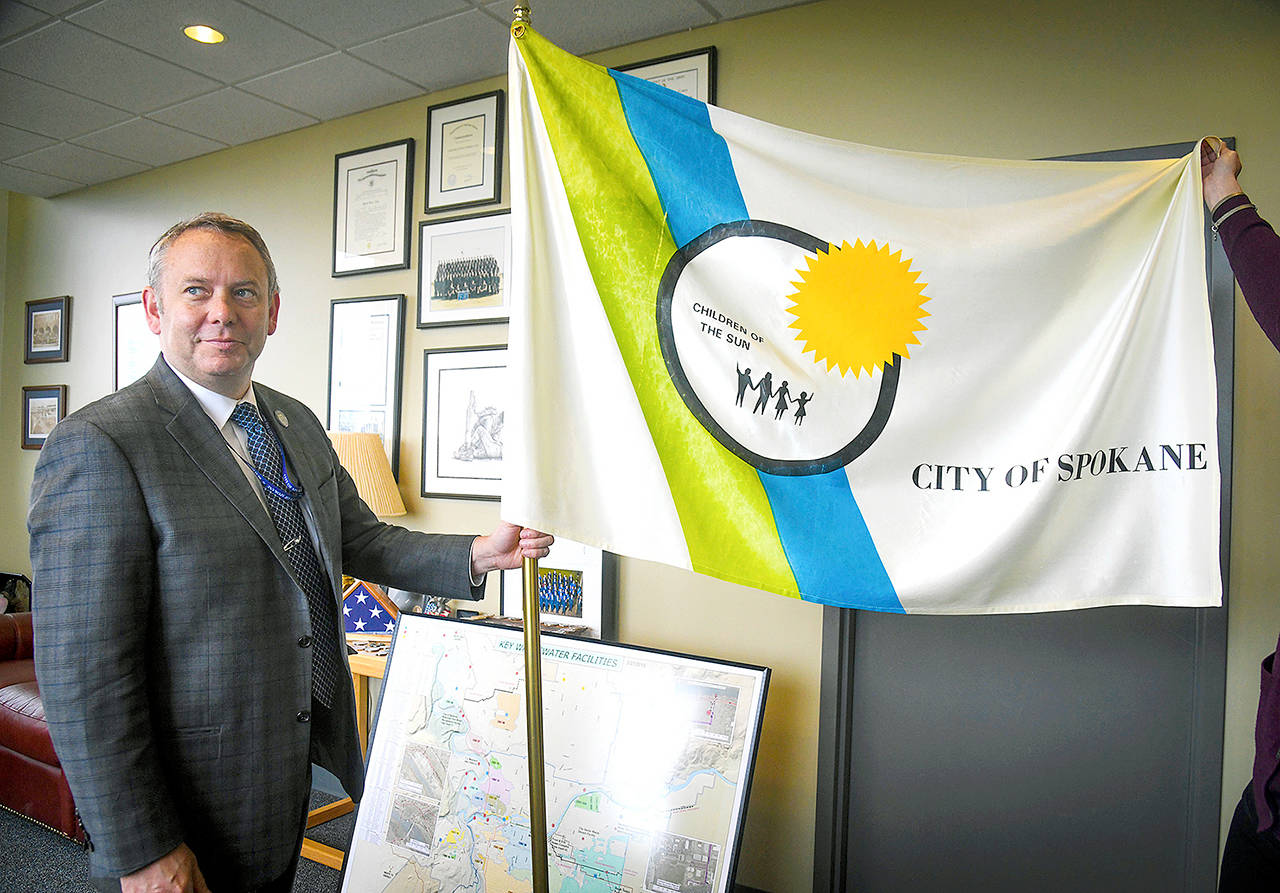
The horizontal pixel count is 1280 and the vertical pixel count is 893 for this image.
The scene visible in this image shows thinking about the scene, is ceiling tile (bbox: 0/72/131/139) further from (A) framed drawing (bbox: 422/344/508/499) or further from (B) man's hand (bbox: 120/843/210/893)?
(B) man's hand (bbox: 120/843/210/893)

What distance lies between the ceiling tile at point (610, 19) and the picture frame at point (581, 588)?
165cm

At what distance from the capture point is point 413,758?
2.45m

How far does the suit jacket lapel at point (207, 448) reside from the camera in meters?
1.40

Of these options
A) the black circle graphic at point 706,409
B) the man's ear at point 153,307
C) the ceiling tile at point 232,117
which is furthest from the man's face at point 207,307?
the ceiling tile at point 232,117

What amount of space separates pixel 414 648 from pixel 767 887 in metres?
1.28

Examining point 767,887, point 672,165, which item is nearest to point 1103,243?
point 672,165

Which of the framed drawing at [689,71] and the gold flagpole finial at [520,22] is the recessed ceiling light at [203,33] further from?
the gold flagpole finial at [520,22]

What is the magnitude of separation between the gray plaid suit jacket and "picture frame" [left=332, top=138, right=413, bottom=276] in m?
2.04

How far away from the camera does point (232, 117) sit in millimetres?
3609

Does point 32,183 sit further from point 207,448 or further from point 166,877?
point 166,877

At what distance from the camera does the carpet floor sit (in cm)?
263

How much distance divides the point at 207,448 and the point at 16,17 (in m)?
2.39

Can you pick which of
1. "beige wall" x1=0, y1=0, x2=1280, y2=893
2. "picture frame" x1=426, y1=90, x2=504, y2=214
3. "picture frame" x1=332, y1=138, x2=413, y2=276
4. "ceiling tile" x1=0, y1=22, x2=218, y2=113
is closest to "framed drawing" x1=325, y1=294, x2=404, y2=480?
"beige wall" x1=0, y1=0, x2=1280, y2=893

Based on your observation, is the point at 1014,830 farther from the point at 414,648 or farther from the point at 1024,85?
the point at 1024,85
